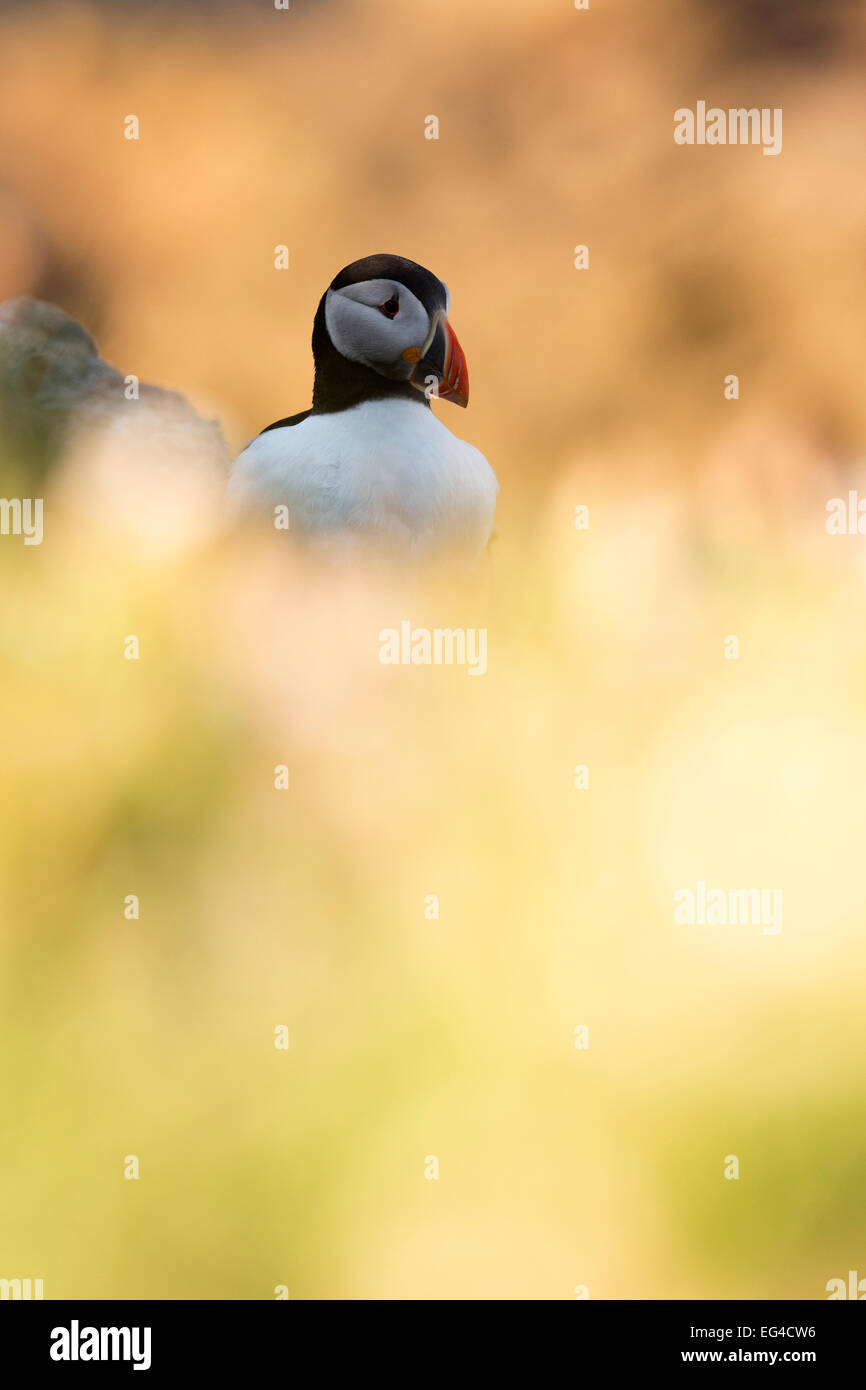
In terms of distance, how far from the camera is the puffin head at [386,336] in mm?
1624

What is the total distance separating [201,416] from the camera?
185cm

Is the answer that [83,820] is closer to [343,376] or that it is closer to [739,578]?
[343,376]

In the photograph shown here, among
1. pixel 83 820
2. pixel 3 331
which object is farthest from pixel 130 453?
pixel 83 820

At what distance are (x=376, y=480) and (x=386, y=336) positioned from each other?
0.71ft

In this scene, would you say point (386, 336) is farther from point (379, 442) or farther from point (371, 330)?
point (379, 442)

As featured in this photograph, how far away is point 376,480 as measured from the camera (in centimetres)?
168

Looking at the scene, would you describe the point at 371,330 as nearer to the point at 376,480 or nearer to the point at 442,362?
the point at 442,362

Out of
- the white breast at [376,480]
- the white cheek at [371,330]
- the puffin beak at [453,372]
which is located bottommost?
the white breast at [376,480]

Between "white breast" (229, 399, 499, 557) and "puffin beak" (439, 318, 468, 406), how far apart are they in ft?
0.25

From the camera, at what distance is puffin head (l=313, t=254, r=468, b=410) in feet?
5.33

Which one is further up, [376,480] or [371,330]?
[371,330]

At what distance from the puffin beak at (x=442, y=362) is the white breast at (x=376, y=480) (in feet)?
0.24

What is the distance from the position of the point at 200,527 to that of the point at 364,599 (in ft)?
1.03

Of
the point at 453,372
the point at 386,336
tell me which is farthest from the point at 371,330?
the point at 453,372
